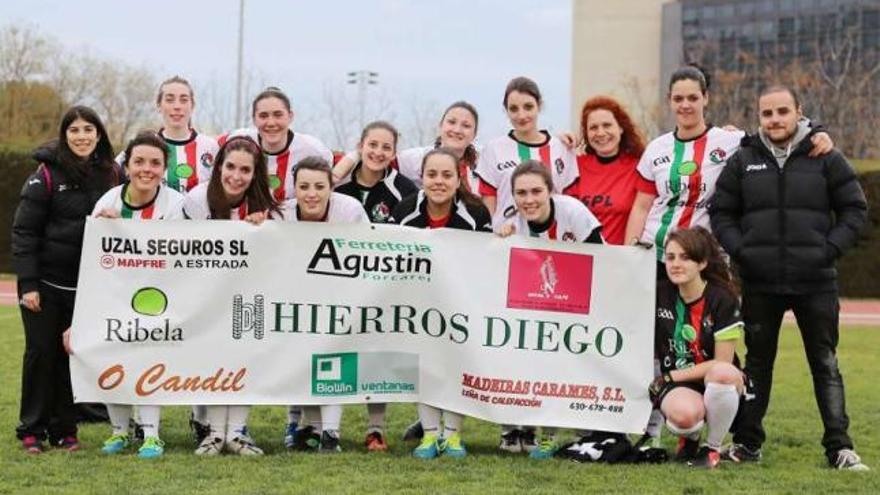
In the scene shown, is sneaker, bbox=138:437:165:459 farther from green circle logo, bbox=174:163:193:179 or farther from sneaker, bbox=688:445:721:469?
sneaker, bbox=688:445:721:469

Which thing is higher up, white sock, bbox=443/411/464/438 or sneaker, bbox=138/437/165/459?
white sock, bbox=443/411/464/438

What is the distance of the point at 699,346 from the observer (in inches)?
276

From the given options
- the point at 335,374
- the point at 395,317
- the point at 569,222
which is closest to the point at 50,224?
the point at 335,374

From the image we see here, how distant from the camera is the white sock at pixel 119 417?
23.9ft

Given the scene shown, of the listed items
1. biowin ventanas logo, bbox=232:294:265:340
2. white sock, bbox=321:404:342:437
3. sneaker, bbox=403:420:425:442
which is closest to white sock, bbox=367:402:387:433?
white sock, bbox=321:404:342:437

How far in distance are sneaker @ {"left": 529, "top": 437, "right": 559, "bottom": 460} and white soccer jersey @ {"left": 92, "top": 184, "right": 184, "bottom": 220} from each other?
103 inches

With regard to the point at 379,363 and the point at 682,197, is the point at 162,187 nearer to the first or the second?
the point at 379,363

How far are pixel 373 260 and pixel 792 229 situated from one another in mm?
2504

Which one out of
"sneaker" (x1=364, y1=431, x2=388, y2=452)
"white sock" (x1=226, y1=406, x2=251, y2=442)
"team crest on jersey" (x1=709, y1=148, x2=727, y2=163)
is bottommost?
"sneaker" (x1=364, y1=431, x2=388, y2=452)

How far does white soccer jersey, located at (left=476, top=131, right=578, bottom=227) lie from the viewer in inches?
308

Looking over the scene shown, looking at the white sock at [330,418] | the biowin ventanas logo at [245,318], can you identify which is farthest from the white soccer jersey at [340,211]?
the white sock at [330,418]

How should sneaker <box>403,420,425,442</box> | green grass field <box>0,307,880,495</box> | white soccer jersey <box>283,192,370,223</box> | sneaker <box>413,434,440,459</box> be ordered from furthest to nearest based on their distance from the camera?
sneaker <box>403,420,425,442</box> < white soccer jersey <box>283,192,370,223</box> < sneaker <box>413,434,440,459</box> < green grass field <box>0,307,880,495</box>

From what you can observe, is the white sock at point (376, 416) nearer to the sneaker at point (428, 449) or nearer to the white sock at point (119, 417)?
the sneaker at point (428, 449)

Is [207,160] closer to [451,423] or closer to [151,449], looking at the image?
[151,449]
